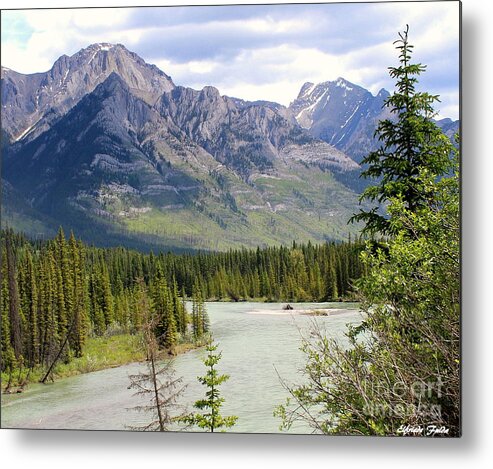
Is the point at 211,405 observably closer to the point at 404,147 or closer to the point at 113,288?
the point at 113,288

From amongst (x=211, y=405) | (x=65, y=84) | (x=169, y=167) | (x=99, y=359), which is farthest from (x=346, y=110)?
(x=99, y=359)

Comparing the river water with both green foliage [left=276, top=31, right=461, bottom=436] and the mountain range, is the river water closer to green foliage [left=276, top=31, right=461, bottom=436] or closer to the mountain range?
green foliage [left=276, top=31, right=461, bottom=436]

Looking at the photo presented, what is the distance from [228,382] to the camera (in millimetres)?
6719

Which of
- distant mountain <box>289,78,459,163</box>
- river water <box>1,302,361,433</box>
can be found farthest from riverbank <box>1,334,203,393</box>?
distant mountain <box>289,78,459,163</box>

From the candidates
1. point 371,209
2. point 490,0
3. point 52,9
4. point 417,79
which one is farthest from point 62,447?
point 490,0

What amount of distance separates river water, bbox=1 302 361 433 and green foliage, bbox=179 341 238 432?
6cm

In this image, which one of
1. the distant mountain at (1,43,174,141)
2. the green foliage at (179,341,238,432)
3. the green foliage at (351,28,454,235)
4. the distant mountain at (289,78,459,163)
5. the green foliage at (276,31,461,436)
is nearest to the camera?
the green foliage at (276,31,461,436)

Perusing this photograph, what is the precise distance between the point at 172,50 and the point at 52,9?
112 centimetres

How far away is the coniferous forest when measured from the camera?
697 centimetres

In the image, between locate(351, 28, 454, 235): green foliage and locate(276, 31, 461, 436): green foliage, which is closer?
locate(276, 31, 461, 436): green foliage

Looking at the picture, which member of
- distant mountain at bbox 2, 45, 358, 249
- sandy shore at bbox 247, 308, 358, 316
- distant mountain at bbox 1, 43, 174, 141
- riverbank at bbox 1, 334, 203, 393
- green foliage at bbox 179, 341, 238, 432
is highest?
distant mountain at bbox 1, 43, 174, 141

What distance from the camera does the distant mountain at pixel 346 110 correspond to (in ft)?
21.7

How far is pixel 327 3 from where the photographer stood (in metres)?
6.43

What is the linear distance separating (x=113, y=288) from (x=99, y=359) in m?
0.67
